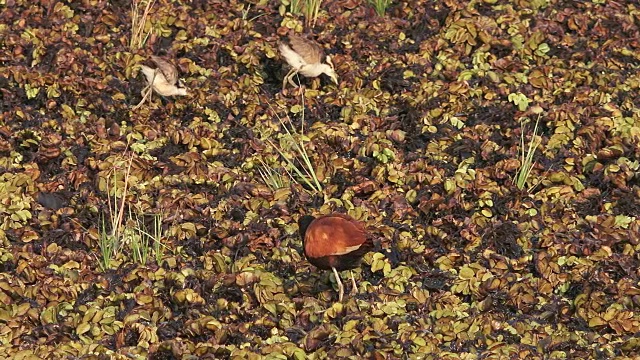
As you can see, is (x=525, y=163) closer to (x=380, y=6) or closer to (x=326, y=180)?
(x=326, y=180)

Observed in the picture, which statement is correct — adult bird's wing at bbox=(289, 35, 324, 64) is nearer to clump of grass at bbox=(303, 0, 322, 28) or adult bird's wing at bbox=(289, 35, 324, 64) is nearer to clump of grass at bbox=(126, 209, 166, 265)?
clump of grass at bbox=(303, 0, 322, 28)

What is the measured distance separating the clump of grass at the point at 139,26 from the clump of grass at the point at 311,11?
1.17 m

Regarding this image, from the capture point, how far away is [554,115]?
776 cm

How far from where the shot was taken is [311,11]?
8.76 metres

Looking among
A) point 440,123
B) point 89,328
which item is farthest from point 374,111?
point 89,328

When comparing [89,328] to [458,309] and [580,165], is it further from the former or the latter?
[580,165]

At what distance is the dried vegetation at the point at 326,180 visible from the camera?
6.06 meters

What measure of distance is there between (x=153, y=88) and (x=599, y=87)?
3165mm

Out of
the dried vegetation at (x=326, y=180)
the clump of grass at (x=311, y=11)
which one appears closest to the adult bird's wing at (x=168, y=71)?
the dried vegetation at (x=326, y=180)

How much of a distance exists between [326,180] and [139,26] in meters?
2.19

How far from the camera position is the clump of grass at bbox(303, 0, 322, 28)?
345 inches

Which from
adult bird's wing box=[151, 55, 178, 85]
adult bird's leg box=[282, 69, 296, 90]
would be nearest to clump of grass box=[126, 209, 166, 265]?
adult bird's wing box=[151, 55, 178, 85]

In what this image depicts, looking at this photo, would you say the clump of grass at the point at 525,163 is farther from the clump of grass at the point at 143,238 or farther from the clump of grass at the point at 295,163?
the clump of grass at the point at 143,238

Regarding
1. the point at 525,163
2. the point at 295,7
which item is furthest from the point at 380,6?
the point at 525,163
